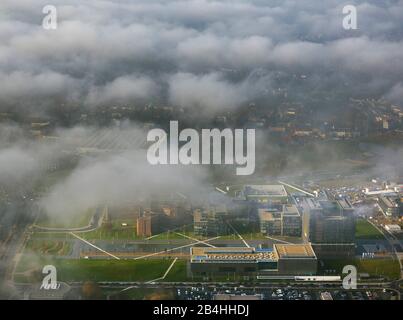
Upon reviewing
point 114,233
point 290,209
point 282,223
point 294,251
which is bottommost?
point 294,251

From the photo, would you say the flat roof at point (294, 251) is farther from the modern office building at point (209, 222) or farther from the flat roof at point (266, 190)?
the flat roof at point (266, 190)

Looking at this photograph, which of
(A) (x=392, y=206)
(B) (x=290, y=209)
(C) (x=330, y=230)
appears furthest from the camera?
(A) (x=392, y=206)

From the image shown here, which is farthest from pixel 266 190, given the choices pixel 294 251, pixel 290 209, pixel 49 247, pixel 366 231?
pixel 49 247

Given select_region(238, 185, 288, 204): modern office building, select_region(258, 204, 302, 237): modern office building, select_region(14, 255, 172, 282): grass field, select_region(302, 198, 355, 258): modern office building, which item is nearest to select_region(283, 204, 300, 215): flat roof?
select_region(258, 204, 302, 237): modern office building

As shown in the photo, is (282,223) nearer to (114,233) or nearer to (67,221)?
(114,233)

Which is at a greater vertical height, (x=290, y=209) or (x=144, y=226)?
(x=290, y=209)

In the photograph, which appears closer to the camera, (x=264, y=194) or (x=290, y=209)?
(x=290, y=209)
